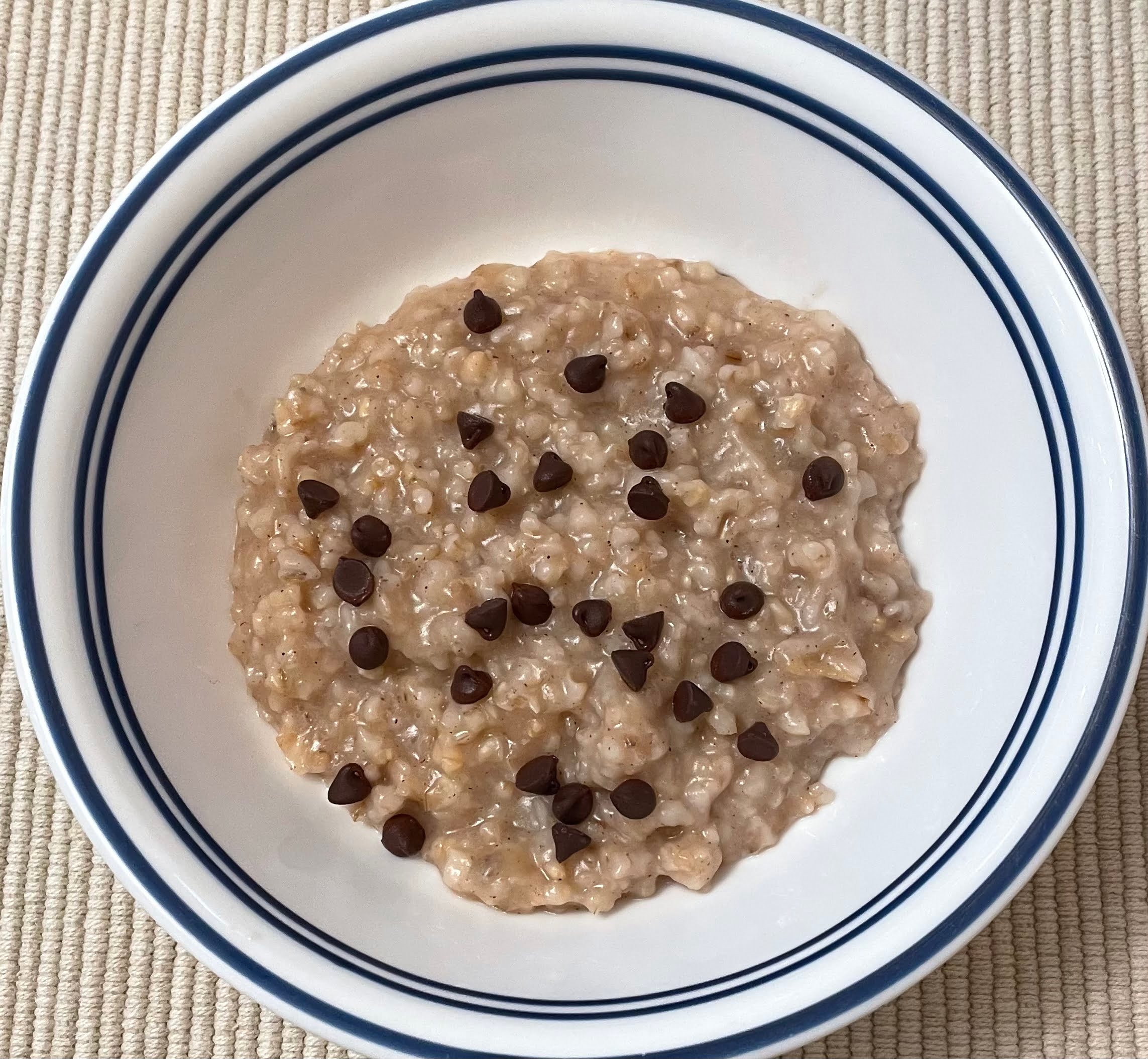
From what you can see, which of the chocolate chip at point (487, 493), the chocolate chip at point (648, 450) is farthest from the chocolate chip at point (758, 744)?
the chocolate chip at point (487, 493)

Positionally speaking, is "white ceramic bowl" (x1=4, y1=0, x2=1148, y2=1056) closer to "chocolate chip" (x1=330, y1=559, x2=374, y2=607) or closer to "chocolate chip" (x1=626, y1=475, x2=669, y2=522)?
"chocolate chip" (x1=330, y1=559, x2=374, y2=607)

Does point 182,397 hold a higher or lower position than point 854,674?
higher

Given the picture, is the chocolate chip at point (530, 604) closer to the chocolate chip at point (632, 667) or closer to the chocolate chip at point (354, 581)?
the chocolate chip at point (632, 667)

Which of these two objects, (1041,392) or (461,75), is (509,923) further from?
(461,75)

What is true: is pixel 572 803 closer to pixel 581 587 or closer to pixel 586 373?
pixel 581 587

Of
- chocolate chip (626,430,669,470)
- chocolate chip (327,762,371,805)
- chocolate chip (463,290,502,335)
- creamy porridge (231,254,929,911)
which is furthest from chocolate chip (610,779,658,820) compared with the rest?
chocolate chip (463,290,502,335)

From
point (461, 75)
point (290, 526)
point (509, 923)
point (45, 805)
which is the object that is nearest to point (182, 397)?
point (290, 526)

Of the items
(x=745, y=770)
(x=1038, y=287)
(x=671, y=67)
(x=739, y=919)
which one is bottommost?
(x=739, y=919)

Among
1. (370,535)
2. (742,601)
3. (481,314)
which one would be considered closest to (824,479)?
(742,601)
